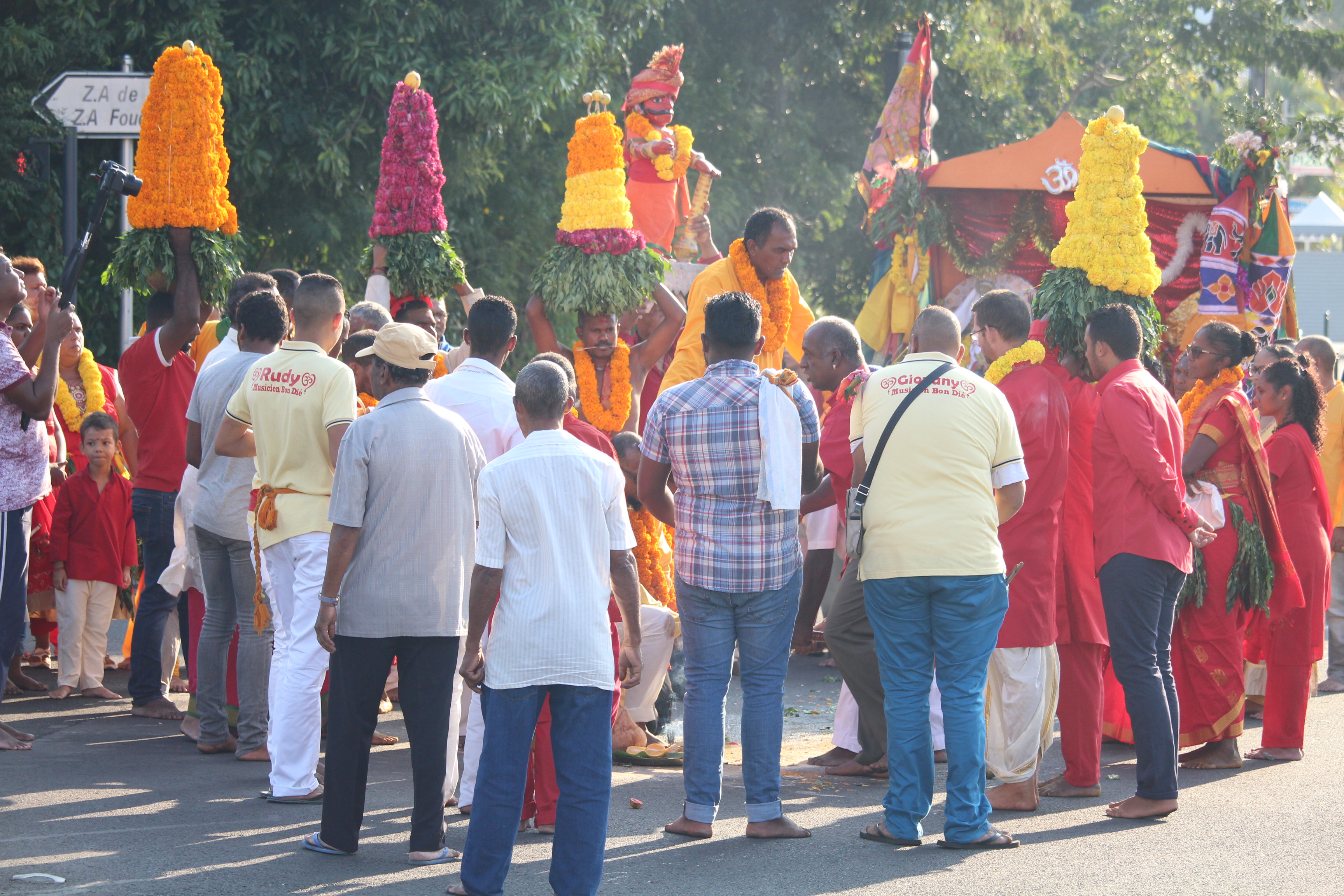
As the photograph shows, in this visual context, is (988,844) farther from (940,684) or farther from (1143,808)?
(1143,808)

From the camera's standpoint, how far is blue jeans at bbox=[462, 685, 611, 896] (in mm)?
4609

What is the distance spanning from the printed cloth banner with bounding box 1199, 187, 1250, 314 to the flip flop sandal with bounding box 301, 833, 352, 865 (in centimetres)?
1058

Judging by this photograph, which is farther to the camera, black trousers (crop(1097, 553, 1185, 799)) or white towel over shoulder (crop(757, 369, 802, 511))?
black trousers (crop(1097, 553, 1185, 799))

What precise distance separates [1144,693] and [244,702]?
4.20 meters

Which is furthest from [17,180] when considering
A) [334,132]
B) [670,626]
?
[670,626]

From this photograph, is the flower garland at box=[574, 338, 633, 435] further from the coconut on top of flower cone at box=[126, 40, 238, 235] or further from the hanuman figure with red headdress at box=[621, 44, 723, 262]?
the coconut on top of flower cone at box=[126, 40, 238, 235]

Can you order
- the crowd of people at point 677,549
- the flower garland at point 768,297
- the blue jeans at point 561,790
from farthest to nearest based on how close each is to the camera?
the flower garland at point 768,297, the crowd of people at point 677,549, the blue jeans at point 561,790

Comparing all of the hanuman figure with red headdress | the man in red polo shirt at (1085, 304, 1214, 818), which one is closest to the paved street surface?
the man in red polo shirt at (1085, 304, 1214, 818)

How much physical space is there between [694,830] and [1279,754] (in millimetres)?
3645

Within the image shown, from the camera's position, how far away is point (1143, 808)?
238 inches

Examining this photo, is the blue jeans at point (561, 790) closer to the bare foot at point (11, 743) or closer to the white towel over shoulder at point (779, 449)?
the white towel over shoulder at point (779, 449)

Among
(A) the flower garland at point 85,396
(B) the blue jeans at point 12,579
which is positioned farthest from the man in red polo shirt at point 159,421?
(A) the flower garland at point 85,396

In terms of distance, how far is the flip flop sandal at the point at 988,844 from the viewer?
219 inches

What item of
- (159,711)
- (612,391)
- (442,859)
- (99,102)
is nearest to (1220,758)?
(612,391)
